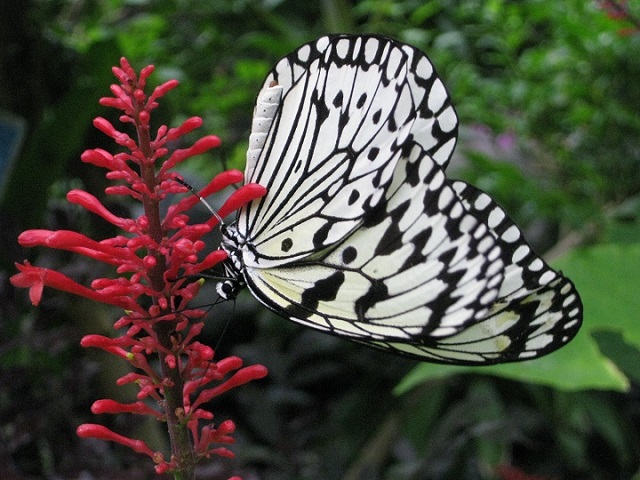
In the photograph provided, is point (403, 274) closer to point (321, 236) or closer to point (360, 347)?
point (321, 236)

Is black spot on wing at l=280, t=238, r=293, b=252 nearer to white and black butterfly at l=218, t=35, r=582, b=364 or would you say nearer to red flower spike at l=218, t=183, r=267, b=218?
white and black butterfly at l=218, t=35, r=582, b=364

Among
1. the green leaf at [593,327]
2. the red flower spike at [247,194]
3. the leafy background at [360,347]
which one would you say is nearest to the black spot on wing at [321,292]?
the red flower spike at [247,194]

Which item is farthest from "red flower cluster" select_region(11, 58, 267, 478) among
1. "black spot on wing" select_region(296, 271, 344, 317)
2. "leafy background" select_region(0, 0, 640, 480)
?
"leafy background" select_region(0, 0, 640, 480)

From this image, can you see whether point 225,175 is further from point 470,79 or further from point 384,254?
point 470,79

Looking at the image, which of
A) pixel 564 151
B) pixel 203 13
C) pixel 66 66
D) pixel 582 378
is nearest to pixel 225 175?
pixel 582 378

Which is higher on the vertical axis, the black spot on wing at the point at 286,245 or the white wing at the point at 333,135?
the white wing at the point at 333,135

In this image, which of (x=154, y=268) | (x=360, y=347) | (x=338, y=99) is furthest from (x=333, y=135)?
(x=360, y=347)

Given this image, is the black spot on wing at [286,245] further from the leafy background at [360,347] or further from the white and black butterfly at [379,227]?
the leafy background at [360,347]

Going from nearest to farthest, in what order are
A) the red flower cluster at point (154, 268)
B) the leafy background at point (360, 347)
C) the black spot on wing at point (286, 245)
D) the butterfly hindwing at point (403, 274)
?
the red flower cluster at point (154, 268) < the butterfly hindwing at point (403, 274) < the black spot on wing at point (286, 245) < the leafy background at point (360, 347)

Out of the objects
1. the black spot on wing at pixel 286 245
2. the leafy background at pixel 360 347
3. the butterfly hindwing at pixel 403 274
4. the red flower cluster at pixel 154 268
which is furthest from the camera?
the leafy background at pixel 360 347
